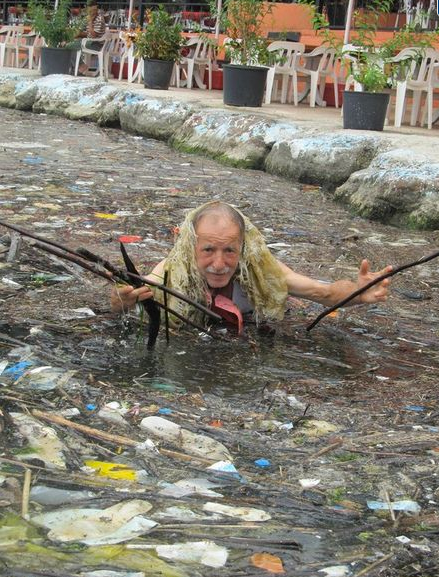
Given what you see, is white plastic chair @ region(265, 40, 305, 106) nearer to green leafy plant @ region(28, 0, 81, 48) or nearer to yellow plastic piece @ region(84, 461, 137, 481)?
green leafy plant @ region(28, 0, 81, 48)

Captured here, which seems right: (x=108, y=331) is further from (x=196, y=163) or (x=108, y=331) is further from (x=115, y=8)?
(x=115, y=8)

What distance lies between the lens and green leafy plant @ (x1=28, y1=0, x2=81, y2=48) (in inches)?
703

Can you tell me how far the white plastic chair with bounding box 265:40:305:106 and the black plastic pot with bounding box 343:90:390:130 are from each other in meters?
3.58

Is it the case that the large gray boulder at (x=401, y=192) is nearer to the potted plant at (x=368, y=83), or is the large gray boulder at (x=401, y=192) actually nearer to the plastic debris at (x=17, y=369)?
the potted plant at (x=368, y=83)

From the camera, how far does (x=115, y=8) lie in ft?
88.4

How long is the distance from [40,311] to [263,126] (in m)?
6.38

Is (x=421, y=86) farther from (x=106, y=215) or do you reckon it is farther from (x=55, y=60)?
(x=55, y=60)

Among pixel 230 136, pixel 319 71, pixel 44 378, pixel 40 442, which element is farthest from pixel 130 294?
pixel 319 71

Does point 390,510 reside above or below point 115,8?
below

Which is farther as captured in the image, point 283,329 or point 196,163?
point 196,163

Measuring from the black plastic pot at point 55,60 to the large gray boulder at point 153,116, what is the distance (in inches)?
170

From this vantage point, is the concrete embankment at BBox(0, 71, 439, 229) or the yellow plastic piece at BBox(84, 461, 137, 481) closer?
the yellow plastic piece at BBox(84, 461, 137, 481)

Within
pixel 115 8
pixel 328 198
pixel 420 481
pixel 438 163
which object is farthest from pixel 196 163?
pixel 115 8

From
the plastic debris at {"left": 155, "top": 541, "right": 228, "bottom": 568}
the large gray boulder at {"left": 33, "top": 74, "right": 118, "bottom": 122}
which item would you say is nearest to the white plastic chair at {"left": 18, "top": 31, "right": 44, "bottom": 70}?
the large gray boulder at {"left": 33, "top": 74, "right": 118, "bottom": 122}
